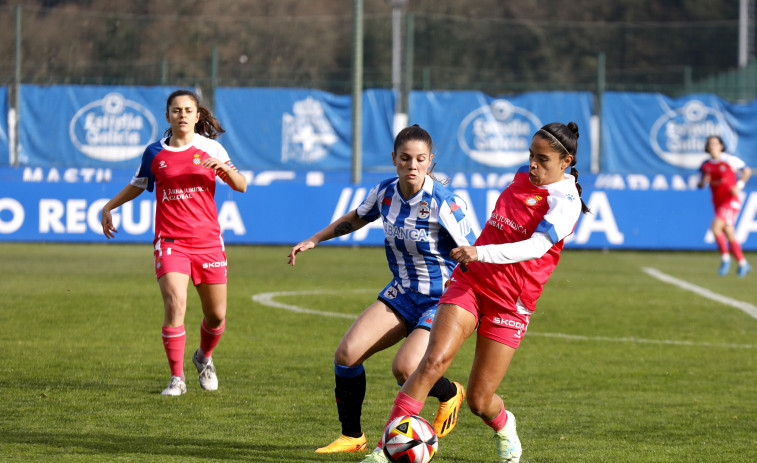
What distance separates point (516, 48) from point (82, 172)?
2243 cm

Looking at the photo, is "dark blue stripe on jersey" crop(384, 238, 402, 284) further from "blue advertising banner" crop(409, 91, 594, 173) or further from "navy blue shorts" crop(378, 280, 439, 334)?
"blue advertising banner" crop(409, 91, 594, 173)

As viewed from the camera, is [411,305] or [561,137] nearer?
[561,137]

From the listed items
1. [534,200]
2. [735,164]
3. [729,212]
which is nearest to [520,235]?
[534,200]

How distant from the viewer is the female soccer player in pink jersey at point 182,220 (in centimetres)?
734

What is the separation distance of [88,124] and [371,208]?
19.1 metres

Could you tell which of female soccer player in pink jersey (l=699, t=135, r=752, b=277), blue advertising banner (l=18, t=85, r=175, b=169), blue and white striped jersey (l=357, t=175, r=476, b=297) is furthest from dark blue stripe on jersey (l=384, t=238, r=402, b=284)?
blue advertising banner (l=18, t=85, r=175, b=169)

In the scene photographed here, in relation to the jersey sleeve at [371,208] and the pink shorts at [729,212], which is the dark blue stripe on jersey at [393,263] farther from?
the pink shorts at [729,212]

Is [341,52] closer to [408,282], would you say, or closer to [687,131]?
[687,131]

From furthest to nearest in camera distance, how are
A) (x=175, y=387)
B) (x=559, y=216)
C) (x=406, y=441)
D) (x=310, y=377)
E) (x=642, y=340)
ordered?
(x=642, y=340) < (x=310, y=377) < (x=175, y=387) < (x=559, y=216) < (x=406, y=441)

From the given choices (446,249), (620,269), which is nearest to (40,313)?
(446,249)

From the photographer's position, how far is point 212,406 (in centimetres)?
697

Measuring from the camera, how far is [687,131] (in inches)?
1085

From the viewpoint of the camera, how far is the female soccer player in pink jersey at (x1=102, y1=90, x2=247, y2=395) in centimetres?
734

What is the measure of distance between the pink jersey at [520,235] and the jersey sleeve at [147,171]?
9.19ft
